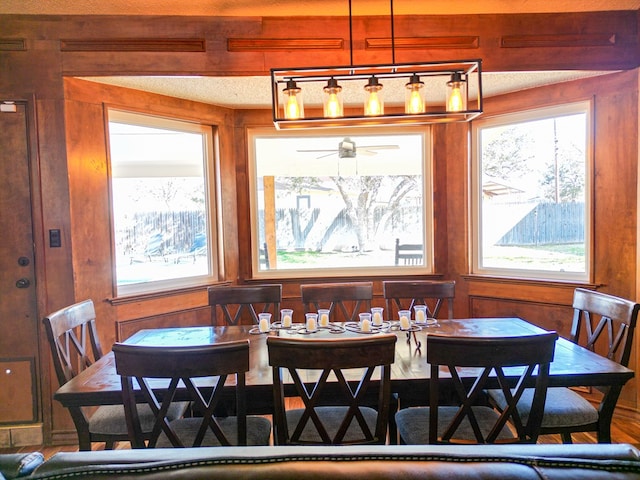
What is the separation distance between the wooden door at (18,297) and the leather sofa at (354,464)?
2.28 m

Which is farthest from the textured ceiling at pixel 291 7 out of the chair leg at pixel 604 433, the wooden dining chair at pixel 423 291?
the chair leg at pixel 604 433

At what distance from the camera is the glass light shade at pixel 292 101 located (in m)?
2.00

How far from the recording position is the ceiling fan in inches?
148

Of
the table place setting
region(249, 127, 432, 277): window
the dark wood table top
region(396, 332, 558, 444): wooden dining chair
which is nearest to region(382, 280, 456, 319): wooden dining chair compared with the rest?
the table place setting

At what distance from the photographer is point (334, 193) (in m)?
3.83

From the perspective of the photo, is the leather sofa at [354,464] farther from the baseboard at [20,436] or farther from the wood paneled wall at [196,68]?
the baseboard at [20,436]

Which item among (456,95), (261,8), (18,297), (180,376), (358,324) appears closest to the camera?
(180,376)

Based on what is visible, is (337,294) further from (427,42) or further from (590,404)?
(427,42)

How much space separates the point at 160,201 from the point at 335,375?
7.82 feet

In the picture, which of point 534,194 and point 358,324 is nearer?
point 358,324

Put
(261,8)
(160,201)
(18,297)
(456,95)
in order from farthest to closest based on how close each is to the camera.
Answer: (160,201) → (18,297) → (261,8) → (456,95)

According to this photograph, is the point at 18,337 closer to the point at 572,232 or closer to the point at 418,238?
the point at 418,238

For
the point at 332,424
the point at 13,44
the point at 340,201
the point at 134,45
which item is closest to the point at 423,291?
the point at 332,424

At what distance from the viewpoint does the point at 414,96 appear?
1.99m
